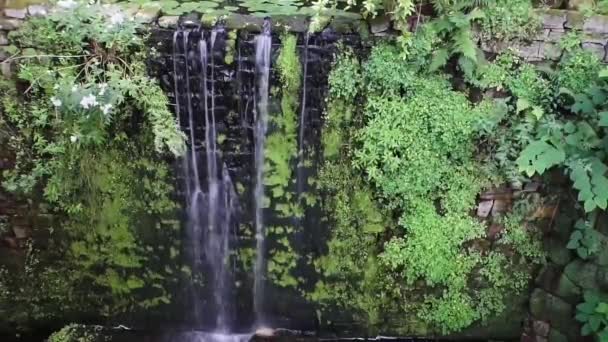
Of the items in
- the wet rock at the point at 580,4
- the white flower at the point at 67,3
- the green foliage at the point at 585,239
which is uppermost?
the wet rock at the point at 580,4

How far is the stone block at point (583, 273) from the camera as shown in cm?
402

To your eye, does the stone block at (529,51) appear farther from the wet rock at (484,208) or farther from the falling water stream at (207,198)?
the falling water stream at (207,198)

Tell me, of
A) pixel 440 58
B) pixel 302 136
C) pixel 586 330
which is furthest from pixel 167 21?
pixel 586 330

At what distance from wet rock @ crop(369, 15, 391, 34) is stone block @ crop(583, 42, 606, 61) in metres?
1.33

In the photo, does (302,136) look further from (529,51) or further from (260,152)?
(529,51)

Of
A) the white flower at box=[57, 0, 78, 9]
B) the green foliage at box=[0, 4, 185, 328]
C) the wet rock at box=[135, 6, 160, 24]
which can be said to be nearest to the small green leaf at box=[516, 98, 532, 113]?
the green foliage at box=[0, 4, 185, 328]

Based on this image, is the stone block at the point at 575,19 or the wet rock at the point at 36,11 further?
the wet rock at the point at 36,11

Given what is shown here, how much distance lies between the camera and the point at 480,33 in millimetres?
3941

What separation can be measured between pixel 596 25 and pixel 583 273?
1695 millimetres

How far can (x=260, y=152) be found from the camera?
436cm

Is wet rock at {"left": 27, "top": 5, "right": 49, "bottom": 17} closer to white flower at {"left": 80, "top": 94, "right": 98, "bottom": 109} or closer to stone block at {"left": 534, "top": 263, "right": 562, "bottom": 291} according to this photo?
white flower at {"left": 80, "top": 94, "right": 98, "bottom": 109}

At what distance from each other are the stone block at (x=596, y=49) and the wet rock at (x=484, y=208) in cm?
123

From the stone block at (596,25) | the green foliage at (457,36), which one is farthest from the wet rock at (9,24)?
the stone block at (596,25)

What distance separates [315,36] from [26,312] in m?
3.26
